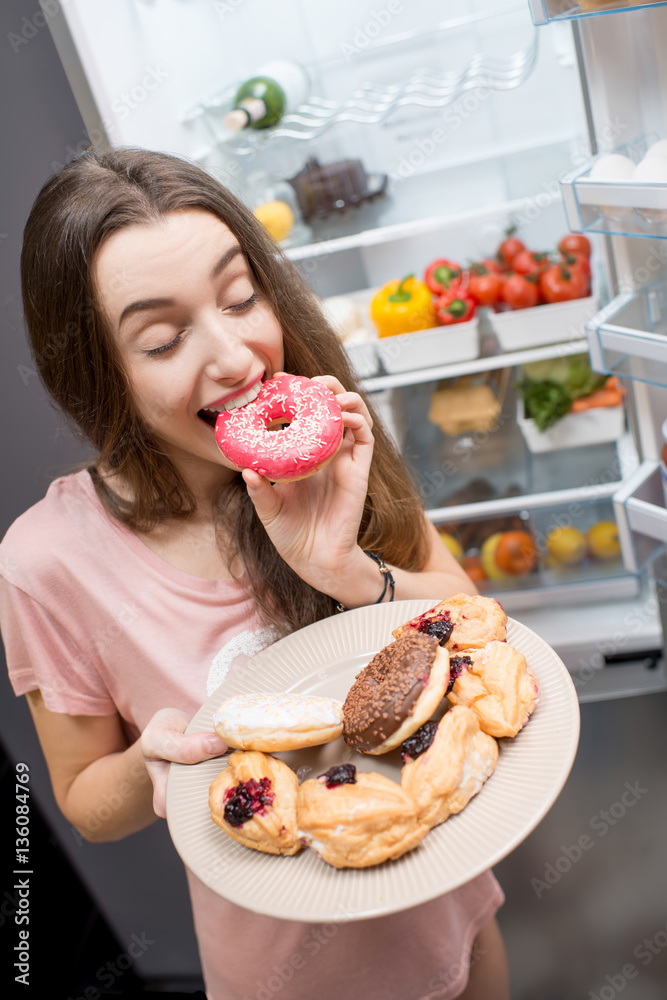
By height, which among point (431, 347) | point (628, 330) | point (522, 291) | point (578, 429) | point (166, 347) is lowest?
point (578, 429)

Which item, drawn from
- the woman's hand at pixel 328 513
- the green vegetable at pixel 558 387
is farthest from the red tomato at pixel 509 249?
the woman's hand at pixel 328 513

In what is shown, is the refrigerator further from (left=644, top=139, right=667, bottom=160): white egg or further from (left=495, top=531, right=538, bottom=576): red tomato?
(left=644, top=139, right=667, bottom=160): white egg

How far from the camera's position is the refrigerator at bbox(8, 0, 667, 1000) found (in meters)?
2.05

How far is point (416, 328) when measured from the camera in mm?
2525

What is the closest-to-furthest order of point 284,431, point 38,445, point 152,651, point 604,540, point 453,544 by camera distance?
point 284,431 → point 152,651 → point 38,445 → point 604,540 → point 453,544

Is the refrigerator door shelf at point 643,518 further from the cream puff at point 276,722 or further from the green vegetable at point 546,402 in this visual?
the cream puff at point 276,722

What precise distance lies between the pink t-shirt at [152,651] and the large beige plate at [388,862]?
0.20m

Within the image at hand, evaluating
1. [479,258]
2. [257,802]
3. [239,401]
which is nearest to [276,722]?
[257,802]

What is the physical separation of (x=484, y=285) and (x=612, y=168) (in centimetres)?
97

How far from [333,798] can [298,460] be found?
46cm

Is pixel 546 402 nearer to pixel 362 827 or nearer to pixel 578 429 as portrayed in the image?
pixel 578 429

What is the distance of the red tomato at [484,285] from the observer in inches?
97.9

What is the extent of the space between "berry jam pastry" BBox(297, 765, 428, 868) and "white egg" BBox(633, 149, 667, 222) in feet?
3.58

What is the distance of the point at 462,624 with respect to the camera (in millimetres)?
1031
